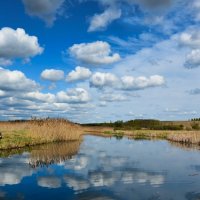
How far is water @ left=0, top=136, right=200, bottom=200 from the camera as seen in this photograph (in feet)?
43.4

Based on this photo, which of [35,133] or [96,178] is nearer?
[96,178]

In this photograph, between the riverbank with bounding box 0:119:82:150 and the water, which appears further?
the riverbank with bounding box 0:119:82:150

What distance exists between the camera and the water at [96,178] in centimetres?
1323

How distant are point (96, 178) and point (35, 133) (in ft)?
67.5

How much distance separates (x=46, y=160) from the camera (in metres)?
22.4

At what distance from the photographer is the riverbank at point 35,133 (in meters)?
30.5

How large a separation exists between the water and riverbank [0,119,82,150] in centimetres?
641

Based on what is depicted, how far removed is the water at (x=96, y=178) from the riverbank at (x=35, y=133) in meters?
6.41

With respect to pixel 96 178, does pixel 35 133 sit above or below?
above

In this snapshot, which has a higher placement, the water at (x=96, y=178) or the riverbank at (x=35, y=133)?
the riverbank at (x=35, y=133)

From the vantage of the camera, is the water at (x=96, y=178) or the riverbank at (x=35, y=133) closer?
the water at (x=96, y=178)

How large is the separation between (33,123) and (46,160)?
18.8 m

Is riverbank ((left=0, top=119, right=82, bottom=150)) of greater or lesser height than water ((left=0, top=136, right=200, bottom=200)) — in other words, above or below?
above

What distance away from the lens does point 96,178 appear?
16.6 meters
